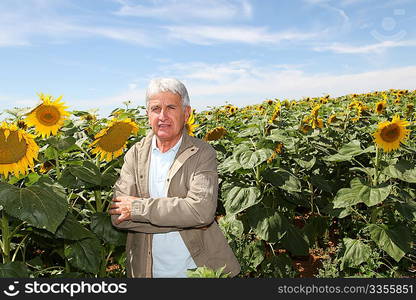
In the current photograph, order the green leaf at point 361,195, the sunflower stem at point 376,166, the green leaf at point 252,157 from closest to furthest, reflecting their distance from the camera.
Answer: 1. the green leaf at point 252,157
2. the green leaf at point 361,195
3. the sunflower stem at point 376,166

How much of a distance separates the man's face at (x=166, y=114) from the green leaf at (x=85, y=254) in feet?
3.67

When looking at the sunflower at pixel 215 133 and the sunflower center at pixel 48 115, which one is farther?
the sunflower at pixel 215 133

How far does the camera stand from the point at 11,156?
2.56 m

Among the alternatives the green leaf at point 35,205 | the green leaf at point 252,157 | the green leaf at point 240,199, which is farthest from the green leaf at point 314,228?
the green leaf at point 35,205

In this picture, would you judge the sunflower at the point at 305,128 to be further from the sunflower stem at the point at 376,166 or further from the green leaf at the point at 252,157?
the green leaf at the point at 252,157

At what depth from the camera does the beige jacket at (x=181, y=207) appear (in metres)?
2.39

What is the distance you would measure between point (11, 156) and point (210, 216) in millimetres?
1240

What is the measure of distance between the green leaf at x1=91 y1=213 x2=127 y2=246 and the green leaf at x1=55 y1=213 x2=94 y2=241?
3.4 inches

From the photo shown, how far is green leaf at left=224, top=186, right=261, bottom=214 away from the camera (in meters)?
3.71

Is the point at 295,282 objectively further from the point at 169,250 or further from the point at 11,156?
the point at 11,156

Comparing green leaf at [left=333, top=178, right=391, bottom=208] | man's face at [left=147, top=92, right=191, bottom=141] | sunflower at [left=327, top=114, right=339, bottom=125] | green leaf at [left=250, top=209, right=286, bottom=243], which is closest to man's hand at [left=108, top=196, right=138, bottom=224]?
man's face at [left=147, top=92, right=191, bottom=141]

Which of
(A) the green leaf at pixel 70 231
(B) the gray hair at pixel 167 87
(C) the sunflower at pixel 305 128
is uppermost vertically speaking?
(B) the gray hair at pixel 167 87

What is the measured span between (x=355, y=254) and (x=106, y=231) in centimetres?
249

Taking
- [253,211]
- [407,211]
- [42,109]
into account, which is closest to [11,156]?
[42,109]
